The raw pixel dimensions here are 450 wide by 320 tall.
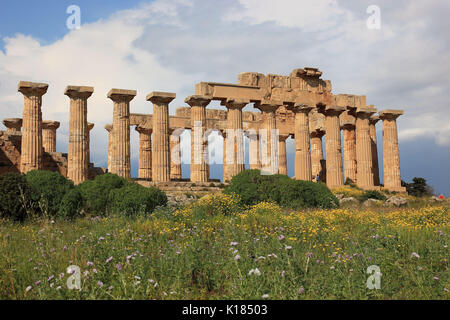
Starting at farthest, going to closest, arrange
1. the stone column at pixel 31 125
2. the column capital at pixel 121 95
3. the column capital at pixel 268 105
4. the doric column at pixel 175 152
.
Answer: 1. the doric column at pixel 175 152
2. the column capital at pixel 268 105
3. the column capital at pixel 121 95
4. the stone column at pixel 31 125

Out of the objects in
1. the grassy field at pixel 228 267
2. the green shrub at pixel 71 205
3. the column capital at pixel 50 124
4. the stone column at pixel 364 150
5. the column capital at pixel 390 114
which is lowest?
the grassy field at pixel 228 267

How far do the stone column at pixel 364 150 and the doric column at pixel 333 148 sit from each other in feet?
5.99

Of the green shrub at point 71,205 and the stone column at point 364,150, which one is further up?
the stone column at point 364,150

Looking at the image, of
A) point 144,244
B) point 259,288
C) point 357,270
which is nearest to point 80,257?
point 144,244

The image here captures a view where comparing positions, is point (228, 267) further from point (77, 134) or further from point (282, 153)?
point (282, 153)

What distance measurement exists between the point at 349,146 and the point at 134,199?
2716 centimetres

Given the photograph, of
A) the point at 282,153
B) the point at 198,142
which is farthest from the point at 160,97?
the point at 282,153

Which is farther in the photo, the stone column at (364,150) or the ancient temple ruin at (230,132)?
the stone column at (364,150)

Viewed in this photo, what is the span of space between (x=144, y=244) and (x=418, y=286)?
501 cm

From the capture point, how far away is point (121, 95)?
2598cm

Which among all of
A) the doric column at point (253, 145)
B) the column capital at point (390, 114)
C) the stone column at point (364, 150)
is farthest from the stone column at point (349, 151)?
the doric column at point (253, 145)

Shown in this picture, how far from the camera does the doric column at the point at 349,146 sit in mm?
36312

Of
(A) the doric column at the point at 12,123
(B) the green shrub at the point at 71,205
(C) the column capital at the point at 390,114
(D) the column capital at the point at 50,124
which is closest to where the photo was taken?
(B) the green shrub at the point at 71,205

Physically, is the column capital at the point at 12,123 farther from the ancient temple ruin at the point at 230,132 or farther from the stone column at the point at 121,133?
the stone column at the point at 121,133
